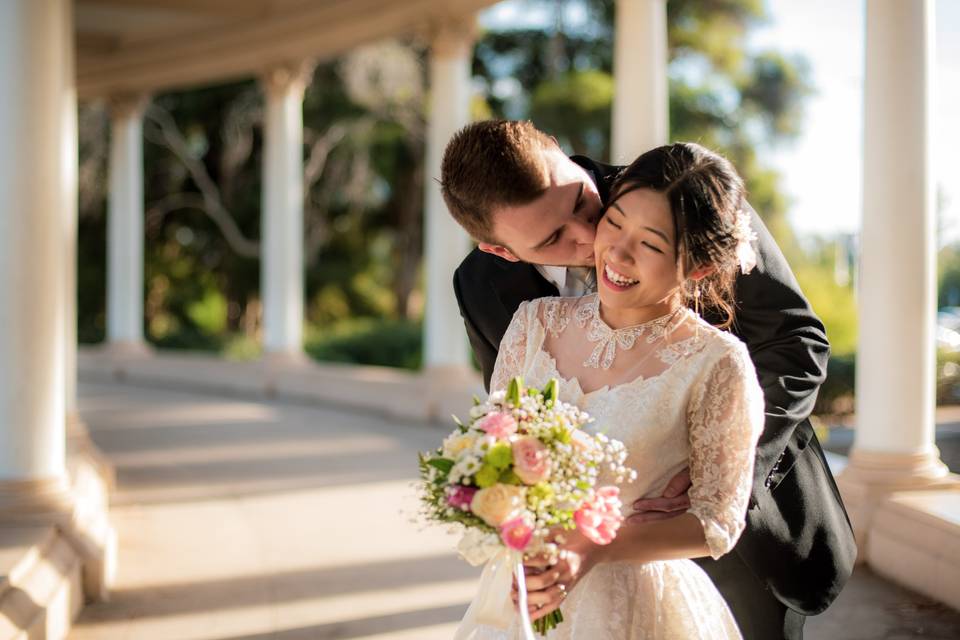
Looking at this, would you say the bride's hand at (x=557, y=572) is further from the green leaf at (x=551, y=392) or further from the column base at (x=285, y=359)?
the column base at (x=285, y=359)

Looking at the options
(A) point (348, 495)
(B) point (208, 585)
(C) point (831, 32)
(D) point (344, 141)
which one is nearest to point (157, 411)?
(A) point (348, 495)

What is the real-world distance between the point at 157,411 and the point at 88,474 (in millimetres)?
14227

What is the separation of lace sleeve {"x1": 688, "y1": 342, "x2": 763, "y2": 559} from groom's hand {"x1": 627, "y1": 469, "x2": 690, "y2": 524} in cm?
17

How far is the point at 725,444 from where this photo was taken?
4.79 m

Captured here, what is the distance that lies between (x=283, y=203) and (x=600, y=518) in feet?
89.9

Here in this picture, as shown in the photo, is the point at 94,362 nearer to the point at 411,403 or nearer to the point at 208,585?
the point at 411,403

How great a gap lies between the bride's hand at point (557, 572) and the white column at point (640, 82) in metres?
13.7

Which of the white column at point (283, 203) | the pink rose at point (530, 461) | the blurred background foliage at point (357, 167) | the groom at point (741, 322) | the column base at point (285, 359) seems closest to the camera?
the pink rose at point (530, 461)

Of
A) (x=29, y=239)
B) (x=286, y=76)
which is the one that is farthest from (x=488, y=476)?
(x=286, y=76)

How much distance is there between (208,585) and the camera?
41.0 feet

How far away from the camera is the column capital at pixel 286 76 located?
3025 cm

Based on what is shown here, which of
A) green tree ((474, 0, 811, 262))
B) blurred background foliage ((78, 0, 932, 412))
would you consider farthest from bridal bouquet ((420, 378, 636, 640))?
green tree ((474, 0, 811, 262))

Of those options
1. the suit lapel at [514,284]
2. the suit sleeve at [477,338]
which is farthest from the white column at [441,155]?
the suit lapel at [514,284]

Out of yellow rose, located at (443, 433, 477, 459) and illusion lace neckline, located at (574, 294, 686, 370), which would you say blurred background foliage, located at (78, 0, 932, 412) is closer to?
Answer: illusion lace neckline, located at (574, 294, 686, 370)
